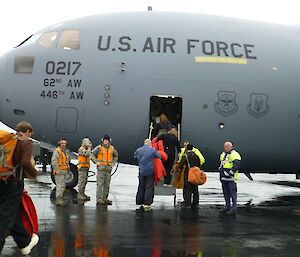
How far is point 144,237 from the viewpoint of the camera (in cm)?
731

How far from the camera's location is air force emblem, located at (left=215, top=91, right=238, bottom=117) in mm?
12031

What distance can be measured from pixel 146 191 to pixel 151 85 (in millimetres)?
2893

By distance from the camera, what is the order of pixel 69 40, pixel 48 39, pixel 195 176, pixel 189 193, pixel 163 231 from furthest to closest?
pixel 48 39 → pixel 69 40 → pixel 189 193 → pixel 195 176 → pixel 163 231

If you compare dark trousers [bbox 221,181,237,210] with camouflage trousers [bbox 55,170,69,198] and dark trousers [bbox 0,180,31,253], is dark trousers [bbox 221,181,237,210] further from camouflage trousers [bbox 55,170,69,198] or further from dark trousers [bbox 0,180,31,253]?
dark trousers [bbox 0,180,31,253]

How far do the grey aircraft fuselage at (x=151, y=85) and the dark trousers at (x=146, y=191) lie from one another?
170 centimetres

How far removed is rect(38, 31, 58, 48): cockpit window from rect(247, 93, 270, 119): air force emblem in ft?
17.9

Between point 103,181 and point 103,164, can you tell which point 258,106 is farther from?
point 103,181

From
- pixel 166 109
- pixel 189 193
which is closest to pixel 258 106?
pixel 166 109

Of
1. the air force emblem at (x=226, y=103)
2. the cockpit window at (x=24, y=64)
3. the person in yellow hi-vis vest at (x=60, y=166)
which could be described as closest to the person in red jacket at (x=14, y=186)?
the person in yellow hi-vis vest at (x=60, y=166)

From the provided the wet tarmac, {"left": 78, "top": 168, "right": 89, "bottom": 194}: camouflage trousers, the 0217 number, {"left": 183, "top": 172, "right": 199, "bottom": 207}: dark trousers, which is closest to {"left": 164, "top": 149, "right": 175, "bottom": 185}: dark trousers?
{"left": 183, "top": 172, "right": 199, "bottom": 207}: dark trousers

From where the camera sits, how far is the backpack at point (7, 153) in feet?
18.0

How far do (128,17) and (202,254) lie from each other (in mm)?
8069

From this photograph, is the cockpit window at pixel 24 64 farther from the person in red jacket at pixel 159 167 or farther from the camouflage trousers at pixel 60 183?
the person in red jacket at pixel 159 167

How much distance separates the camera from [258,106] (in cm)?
1217
